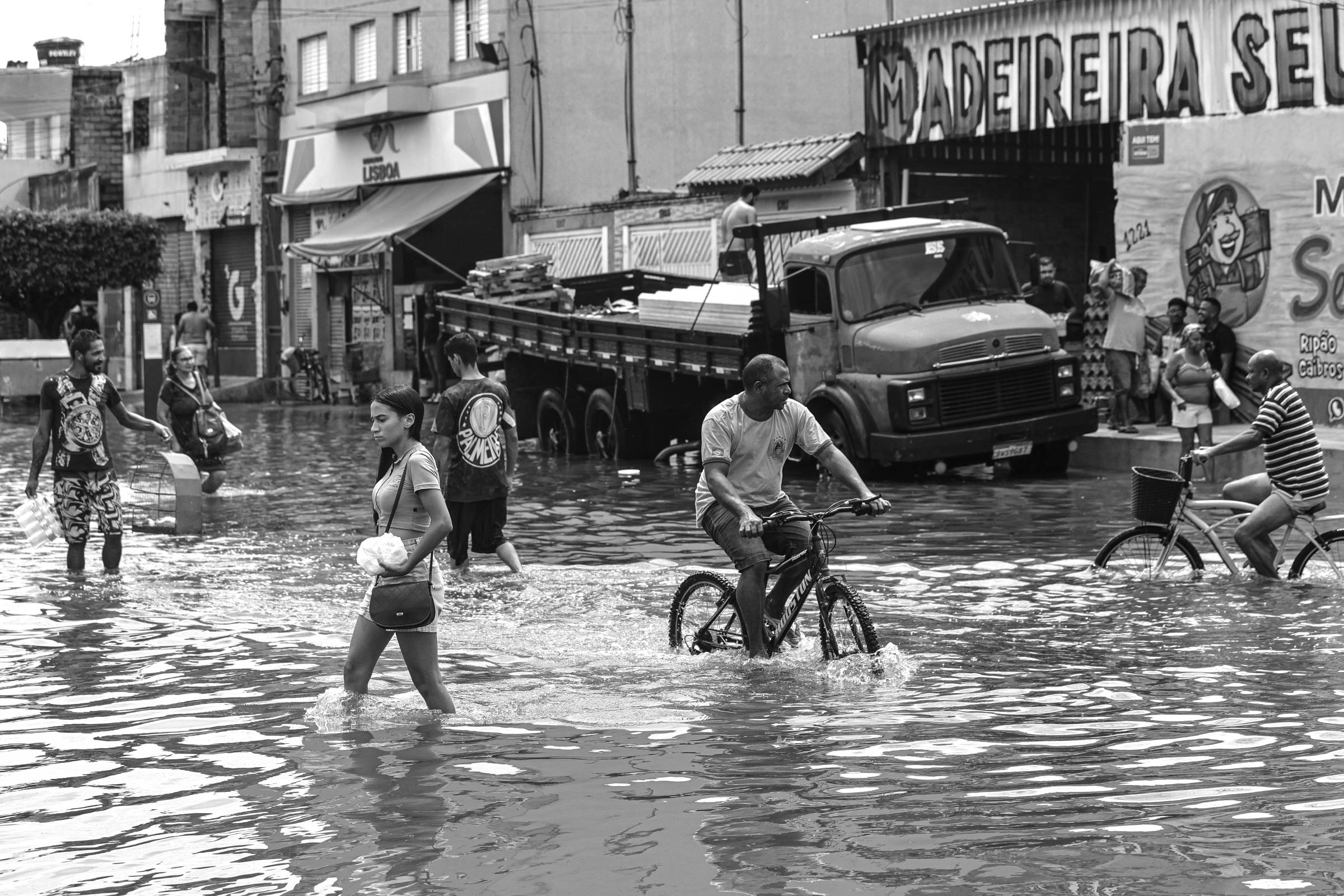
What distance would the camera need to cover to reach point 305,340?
41.5 m

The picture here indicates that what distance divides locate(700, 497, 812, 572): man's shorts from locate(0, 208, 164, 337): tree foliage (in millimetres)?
31190

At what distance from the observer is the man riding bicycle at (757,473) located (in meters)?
9.08

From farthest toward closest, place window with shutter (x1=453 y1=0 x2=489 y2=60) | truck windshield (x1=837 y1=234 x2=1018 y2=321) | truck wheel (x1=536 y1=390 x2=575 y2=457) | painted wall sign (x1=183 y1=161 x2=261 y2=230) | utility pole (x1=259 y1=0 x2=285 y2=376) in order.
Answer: painted wall sign (x1=183 y1=161 x2=261 y2=230), utility pole (x1=259 y1=0 x2=285 y2=376), window with shutter (x1=453 y1=0 x2=489 y2=60), truck wheel (x1=536 y1=390 x2=575 y2=457), truck windshield (x1=837 y1=234 x2=1018 y2=321)

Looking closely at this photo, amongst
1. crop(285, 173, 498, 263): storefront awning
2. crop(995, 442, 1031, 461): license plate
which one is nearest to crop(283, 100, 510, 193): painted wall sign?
crop(285, 173, 498, 263): storefront awning

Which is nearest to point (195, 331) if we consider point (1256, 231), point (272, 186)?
point (272, 186)

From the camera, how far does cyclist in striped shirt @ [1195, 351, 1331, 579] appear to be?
11.5 metres

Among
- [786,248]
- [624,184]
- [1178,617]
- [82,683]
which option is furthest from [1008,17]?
[82,683]

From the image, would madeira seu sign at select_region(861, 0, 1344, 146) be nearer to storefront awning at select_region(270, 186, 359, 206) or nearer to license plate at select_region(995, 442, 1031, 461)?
license plate at select_region(995, 442, 1031, 461)

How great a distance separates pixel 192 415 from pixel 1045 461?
27.9 feet

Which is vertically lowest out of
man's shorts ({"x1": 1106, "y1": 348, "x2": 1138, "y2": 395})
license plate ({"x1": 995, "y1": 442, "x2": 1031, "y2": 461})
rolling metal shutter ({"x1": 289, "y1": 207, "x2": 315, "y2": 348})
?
license plate ({"x1": 995, "y1": 442, "x2": 1031, "y2": 461})

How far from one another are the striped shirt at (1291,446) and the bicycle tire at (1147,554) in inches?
27.7

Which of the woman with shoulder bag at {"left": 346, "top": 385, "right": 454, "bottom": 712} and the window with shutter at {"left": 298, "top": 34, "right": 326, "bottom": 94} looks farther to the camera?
the window with shutter at {"left": 298, "top": 34, "right": 326, "bottom": 94}

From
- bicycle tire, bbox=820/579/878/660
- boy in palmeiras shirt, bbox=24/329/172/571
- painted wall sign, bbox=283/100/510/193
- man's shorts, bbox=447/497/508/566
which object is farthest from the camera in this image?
painted wall sign, bbox=283/100/510/193

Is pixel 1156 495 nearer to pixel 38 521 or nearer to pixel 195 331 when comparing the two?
pixel 38 521
